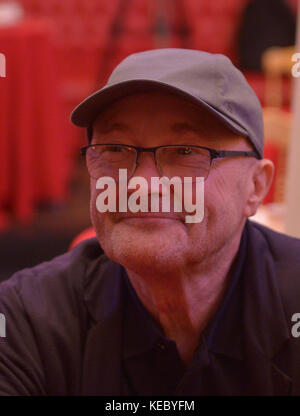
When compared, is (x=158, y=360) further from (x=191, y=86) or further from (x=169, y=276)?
(x=191, y=86)

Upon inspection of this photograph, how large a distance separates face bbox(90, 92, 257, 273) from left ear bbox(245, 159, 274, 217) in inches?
1.4

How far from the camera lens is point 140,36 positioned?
419cm

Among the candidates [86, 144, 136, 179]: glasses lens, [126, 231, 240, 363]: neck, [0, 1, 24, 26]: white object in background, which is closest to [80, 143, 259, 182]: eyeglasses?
[86, 144, 136, 179]: glasses lens

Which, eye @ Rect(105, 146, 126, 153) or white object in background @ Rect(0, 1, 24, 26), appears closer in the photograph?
eye @ Rect(105, 146, 126, 153)

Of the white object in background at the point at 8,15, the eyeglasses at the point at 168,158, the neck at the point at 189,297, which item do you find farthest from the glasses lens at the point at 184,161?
the white object in background at the point at 8,15

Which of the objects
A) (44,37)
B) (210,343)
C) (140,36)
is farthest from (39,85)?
(210,343)

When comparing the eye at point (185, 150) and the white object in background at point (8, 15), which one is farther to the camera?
the white object in background at point (8, 15)

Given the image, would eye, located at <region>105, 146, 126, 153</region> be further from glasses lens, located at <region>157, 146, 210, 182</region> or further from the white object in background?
the white object in background

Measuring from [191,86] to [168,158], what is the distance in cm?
9

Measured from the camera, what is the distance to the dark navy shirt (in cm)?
70

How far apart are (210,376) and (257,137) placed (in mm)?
303

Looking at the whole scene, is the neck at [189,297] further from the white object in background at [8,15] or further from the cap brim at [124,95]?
the white object in background at [8,15]

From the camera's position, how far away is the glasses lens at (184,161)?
0.65 meters

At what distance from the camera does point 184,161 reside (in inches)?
25.8
